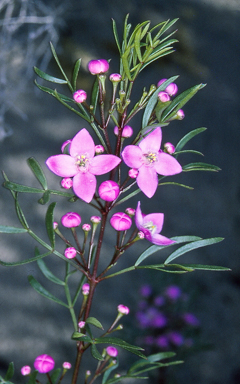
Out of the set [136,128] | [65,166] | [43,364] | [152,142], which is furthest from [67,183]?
[136,128]

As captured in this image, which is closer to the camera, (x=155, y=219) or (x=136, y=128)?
(x=155, y=219)

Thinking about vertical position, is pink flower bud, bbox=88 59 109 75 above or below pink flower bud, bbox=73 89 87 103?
above

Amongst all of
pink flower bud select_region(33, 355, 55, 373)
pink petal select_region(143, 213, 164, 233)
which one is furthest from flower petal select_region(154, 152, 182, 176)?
pink flower bud select_region(33, 355, 55, 373)

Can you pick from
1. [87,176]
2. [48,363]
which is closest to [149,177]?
A: [87,176]

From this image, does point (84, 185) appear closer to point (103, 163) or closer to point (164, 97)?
point (103, 163)

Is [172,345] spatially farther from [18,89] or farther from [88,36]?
[88,36]

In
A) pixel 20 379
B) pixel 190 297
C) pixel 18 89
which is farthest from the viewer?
pixel 18 89

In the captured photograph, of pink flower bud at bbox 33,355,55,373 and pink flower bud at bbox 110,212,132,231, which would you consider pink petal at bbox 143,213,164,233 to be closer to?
pink flower bud at bbox 110,212,132,231
